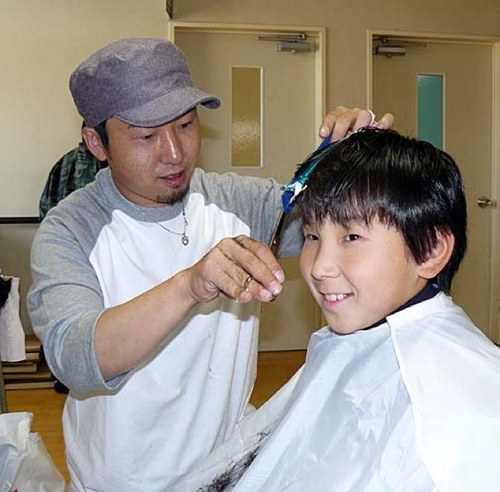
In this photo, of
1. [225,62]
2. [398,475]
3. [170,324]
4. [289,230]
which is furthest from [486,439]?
[225,62]

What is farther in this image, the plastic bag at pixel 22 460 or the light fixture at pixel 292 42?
the light fixture at pixel 292 42

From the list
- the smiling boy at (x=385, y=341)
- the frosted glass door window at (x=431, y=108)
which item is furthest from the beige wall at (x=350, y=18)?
the smiling boy at (x=385, y=341)

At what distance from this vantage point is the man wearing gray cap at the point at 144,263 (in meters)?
1.15

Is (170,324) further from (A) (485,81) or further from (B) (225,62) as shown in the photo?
(A) (485,81)

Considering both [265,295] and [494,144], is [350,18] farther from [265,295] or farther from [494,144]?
[265,295]

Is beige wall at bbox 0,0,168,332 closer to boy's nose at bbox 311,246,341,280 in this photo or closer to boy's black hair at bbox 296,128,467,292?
boy's black hair at bbox 296,128,467,292

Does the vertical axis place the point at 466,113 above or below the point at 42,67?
below

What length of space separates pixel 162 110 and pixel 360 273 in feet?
1.49

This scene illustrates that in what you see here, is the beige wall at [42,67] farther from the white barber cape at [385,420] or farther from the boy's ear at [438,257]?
the boy's ear at [438,257]

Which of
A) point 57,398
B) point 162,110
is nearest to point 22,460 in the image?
point 162,110

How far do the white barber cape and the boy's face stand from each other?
1.6 inches

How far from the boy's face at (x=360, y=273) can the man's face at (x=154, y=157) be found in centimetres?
34

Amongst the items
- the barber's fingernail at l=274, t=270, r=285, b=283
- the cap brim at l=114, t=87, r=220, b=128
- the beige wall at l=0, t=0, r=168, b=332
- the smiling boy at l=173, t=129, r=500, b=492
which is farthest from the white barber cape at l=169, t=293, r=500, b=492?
the beige wall at l=0, t=0, r=168, b=332

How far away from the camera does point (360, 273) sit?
0.98m
